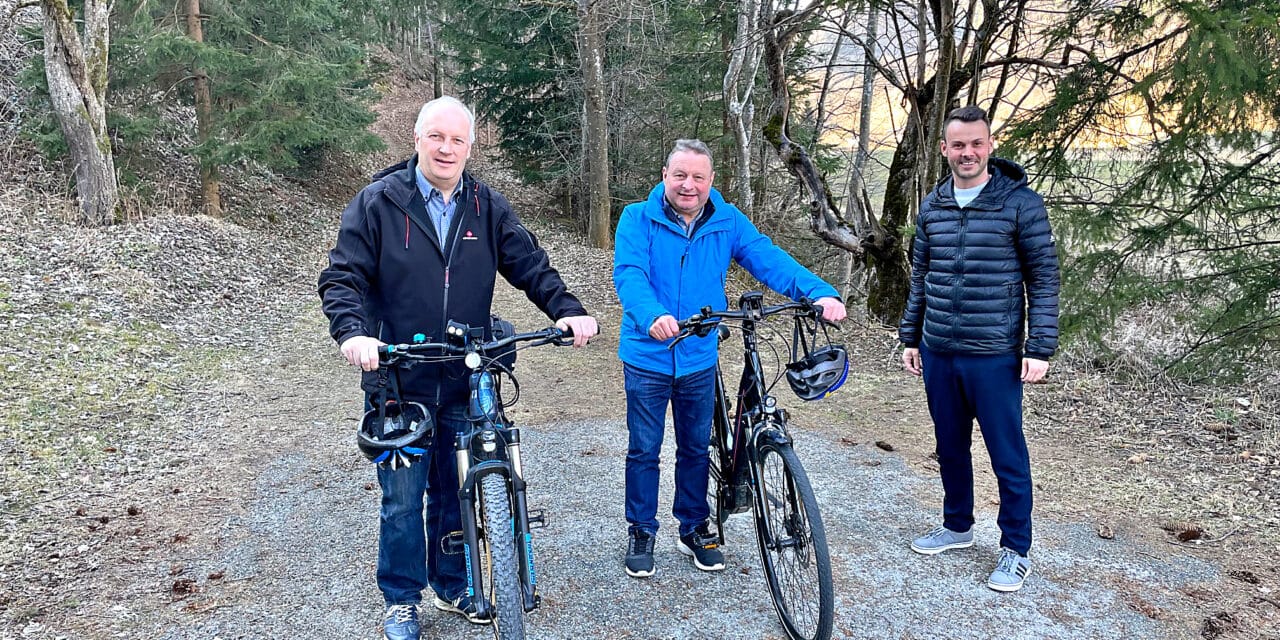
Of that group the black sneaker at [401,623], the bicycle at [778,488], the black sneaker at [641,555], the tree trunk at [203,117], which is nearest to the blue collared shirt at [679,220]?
the bicycle at [778,488]

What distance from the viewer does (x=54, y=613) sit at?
348 centimetres

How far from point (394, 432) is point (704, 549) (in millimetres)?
1674

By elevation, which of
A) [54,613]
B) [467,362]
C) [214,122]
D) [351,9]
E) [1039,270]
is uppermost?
[351,9]

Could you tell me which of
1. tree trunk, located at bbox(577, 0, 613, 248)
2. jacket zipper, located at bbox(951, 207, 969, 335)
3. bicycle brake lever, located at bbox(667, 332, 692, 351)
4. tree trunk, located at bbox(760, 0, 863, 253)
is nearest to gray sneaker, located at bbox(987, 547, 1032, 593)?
jacket zipper, located at bbox(951, 207, 969, 335)

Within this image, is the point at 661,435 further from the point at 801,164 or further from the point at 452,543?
the point at 801,164

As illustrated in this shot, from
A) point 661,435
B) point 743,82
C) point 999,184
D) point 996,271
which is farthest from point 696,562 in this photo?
point 743,82

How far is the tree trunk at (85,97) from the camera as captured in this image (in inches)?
448

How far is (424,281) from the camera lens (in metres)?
2.95

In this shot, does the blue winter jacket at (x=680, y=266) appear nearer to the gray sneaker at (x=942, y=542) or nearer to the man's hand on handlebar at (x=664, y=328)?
the man's hand on handlebar at (x=664, y=328)

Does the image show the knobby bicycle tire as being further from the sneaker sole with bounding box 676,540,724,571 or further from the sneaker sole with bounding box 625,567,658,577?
the sneaker sole with bounding box 676,540,724,571

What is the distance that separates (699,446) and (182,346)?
6.61 meters

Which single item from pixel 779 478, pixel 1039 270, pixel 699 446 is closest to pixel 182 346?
pixel 699 446

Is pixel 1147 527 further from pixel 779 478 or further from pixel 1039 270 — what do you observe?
pixel 779 478

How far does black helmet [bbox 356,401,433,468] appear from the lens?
9.35 feet
